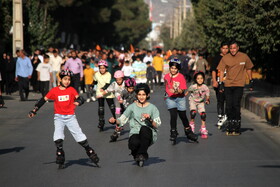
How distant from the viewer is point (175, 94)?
12195mm

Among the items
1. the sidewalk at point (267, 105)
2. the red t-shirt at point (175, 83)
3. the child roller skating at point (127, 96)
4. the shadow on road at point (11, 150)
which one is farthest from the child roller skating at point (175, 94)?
the sidewalk at point (267, 105)

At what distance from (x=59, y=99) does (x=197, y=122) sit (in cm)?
704

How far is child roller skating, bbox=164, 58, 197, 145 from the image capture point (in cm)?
1204

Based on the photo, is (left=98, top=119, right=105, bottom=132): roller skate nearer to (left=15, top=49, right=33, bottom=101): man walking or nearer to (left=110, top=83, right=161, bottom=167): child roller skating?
(left=110, top=83, right=161, bottom=167): child roller skating

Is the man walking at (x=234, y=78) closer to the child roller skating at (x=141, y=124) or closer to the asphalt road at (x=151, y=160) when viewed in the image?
the asphalt road at (x=151, y=160)

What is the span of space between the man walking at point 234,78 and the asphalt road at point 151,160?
1.04ft

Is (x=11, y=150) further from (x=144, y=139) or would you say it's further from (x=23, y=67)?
(x=23, y=67)

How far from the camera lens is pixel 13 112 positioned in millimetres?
19016

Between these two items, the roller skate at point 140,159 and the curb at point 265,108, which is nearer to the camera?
the roller skate at point 140,159

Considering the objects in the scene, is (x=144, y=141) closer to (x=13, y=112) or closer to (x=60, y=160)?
(x=60, y=160)

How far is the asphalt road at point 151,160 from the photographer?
8461mm

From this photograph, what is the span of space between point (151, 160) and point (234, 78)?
387 centimetres

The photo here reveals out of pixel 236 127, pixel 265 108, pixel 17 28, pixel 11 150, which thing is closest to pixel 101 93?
pixel 236 127

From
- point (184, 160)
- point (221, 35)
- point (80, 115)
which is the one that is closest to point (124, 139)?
point (184, 160)
